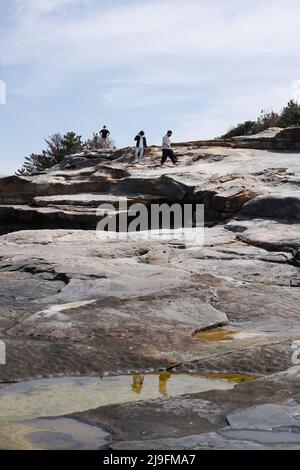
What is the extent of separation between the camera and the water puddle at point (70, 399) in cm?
428

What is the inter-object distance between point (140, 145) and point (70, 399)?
2030 centimetres

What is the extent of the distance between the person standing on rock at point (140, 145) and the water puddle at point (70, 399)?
63.8 feet

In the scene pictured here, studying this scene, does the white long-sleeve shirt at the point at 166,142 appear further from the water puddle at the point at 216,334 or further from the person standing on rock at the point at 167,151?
the water puddle at the point at 216,334

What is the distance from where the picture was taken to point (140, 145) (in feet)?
82.4

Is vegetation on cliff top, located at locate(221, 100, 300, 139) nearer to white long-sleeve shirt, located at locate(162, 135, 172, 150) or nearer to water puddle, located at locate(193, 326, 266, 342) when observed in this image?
white long-sleeve shirt, located at locate(162, 135, 172, 150)

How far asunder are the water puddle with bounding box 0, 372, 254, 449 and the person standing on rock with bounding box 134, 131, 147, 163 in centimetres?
1943

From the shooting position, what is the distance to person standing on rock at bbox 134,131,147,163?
983 inches

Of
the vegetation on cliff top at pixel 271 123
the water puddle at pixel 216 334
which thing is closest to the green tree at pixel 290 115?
the vegetation on cliff top at pixel 271 123

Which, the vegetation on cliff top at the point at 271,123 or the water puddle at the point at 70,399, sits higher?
the vegetation on cliff top at the point at 271,123

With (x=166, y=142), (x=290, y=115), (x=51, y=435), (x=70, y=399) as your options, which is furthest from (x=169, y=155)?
(x=51, y=435)
